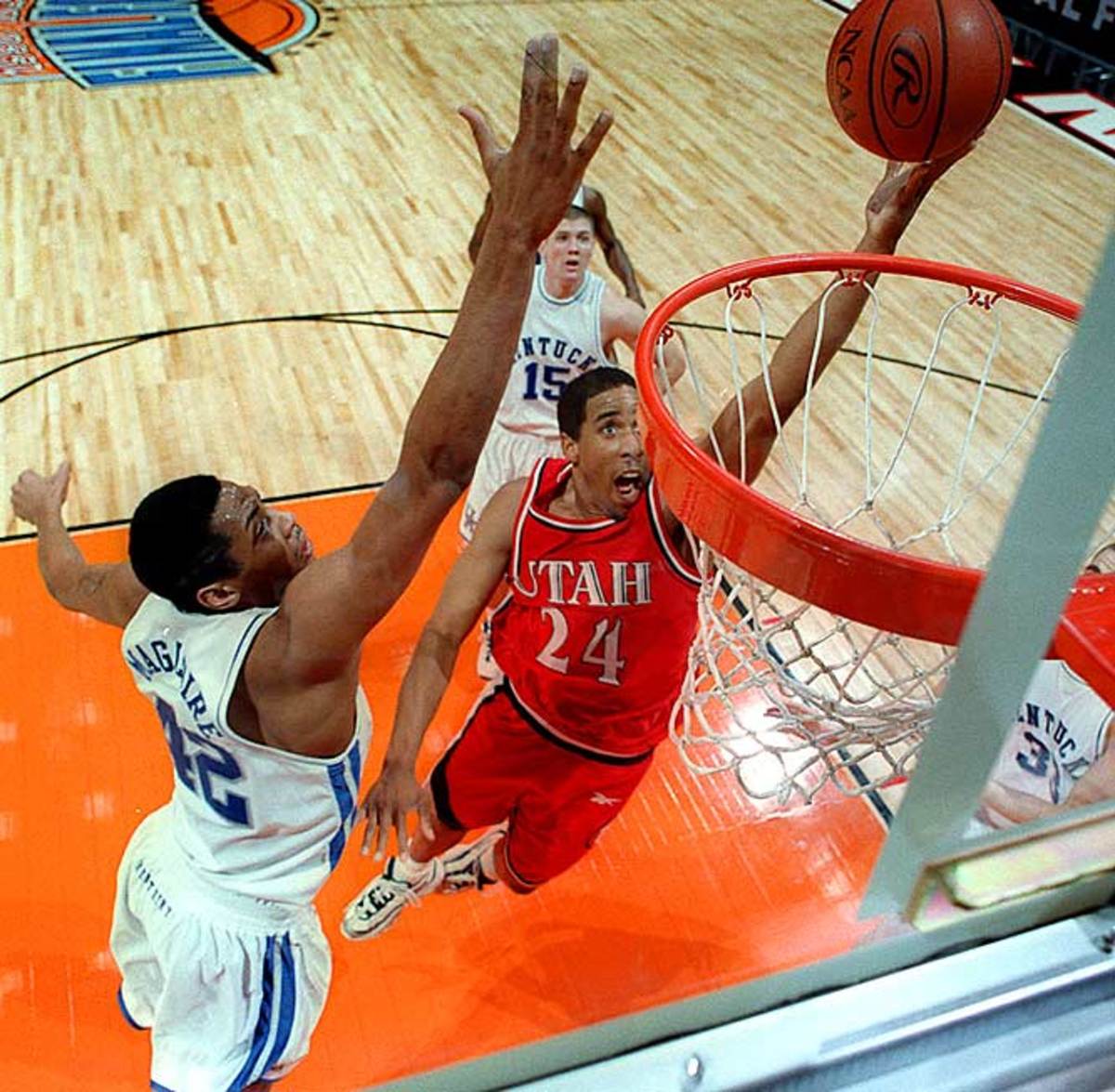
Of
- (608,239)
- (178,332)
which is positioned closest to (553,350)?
(608,239)

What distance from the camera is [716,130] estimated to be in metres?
7.19

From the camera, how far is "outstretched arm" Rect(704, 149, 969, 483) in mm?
2109

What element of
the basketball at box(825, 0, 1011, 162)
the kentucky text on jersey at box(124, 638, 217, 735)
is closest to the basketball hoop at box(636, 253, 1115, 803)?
the basketball at box(825, 0, 1011, 162)

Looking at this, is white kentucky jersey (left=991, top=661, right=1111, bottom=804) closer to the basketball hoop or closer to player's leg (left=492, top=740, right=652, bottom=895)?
the basketball hoop

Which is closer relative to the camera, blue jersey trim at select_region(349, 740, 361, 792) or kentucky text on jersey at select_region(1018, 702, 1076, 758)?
kentucky text on jersey at select_region(1018, 702, 1076, 758)

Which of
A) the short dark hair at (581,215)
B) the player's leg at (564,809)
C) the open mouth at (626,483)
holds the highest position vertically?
the short dark hair at (581,215)

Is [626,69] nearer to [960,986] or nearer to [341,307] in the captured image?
[341,307]

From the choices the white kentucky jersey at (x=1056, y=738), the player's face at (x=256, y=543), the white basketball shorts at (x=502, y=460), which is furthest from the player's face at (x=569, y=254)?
the white kentucky jersey at (x=1056, y=738)

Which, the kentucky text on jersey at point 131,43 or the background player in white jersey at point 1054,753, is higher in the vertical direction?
the background player in white jersey at point 1054,753

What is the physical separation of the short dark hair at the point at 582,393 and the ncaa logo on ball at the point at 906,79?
70 cm

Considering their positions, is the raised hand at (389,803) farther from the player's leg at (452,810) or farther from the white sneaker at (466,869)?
the white sneaker at (466,869)

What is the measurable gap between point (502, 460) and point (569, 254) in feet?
1.93

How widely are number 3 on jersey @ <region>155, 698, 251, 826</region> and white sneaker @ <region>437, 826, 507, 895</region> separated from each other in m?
0.91

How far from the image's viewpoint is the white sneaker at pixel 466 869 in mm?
Result: 2758
